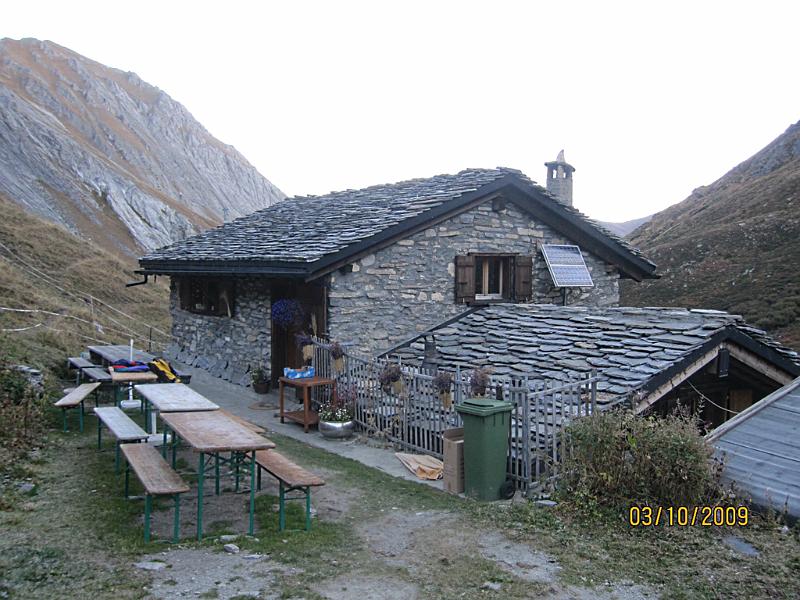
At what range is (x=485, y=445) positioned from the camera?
7.27 metres

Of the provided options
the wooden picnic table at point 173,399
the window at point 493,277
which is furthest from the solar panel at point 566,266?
the wooden picnic table at point 173,399

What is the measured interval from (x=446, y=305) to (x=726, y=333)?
5.32 m

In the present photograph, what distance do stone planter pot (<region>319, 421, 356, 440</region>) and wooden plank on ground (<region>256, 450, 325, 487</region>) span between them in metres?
2.99

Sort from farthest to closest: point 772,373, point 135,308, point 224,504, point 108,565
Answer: point 135,308 → point 772,373 → point 224,504 → point 108,565

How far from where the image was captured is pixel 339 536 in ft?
19.7

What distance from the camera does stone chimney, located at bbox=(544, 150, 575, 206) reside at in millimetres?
16969

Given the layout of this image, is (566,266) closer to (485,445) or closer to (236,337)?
(236,337)

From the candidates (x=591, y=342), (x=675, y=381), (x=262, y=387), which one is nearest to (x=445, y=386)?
(x=591, y=342)

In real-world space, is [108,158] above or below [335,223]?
above

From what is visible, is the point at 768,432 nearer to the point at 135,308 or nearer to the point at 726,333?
the point at 726,333

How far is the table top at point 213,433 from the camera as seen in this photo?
558 cm

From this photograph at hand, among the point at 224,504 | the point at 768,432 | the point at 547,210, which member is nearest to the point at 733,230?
the point at 547,210

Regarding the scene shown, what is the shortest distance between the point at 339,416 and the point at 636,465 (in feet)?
15.9
